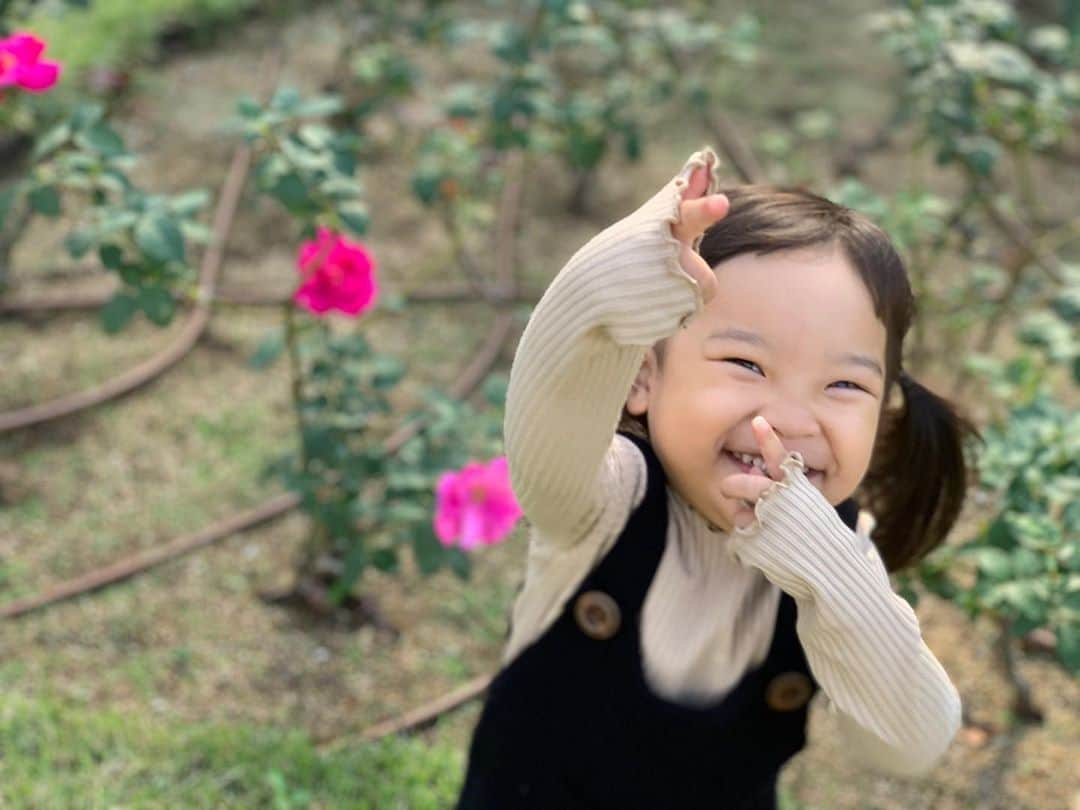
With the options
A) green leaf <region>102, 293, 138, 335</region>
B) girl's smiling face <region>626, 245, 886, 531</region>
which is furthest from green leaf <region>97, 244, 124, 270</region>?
girl's smiling face <region>626, 245, 886, 531</region>

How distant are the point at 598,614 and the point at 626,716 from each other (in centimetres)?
12

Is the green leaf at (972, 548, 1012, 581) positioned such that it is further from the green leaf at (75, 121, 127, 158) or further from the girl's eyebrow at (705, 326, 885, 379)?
the green leaf at (75, 121, 127, 158)

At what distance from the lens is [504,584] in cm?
288

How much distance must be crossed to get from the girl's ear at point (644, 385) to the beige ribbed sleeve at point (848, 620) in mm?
174

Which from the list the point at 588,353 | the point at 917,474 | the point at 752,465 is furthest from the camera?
the point at 917,474

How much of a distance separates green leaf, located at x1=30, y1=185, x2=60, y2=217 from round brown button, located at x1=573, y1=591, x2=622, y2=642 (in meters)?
1.27

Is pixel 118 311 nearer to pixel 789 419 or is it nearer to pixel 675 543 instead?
pixel 675 543

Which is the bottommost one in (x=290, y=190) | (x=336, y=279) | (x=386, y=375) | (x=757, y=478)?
(x=386, y=375)

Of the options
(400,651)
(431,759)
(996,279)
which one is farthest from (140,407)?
(996,279)

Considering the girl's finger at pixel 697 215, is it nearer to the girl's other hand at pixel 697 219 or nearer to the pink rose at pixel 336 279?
the girl's other hand at pixel 697 219

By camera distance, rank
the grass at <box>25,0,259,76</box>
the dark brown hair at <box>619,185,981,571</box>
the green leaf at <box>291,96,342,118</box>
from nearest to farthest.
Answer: the dark brown hair at <box>619,185,981,571</box> < the green leaf at <box>291,96,342,118</box> < the grass at <box>25,0,259,76</box>

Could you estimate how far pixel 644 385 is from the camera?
1416mm

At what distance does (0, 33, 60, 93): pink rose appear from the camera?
2.19m

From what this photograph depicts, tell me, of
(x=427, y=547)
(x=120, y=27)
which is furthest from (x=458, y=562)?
(x=120, y=27)
